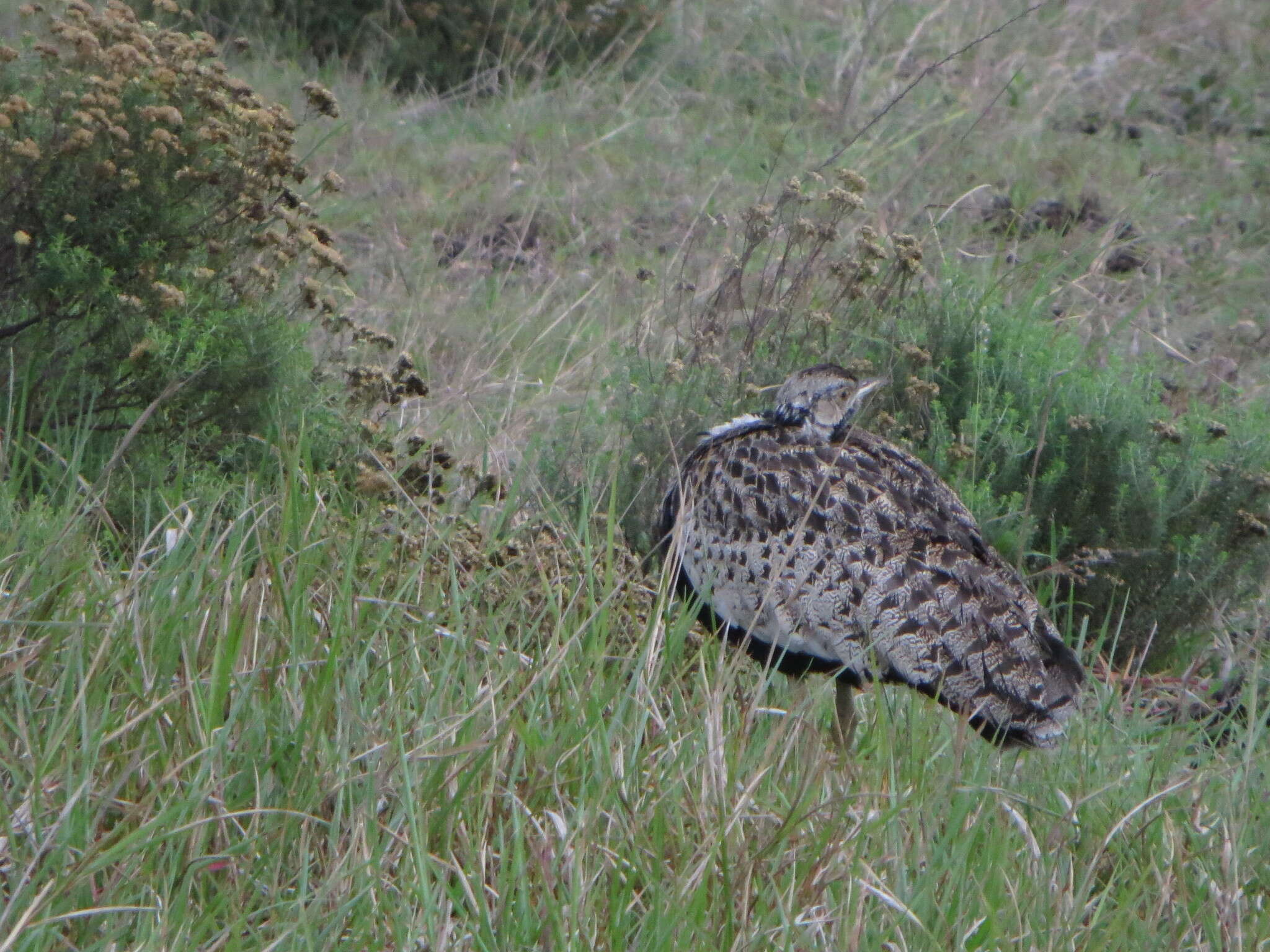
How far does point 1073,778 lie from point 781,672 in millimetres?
1114

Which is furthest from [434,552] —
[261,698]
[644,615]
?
[261,698]

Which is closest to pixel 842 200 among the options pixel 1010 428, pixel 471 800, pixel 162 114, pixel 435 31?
pixel 1010 428

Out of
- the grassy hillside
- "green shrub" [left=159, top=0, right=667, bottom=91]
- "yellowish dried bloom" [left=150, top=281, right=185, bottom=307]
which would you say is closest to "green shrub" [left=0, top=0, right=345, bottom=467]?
"yellowish dried bloom" [left=150, top=281, right=185, bottom=307]

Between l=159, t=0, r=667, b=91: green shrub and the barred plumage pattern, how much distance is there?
471 centimetres

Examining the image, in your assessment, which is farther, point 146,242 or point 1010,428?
point 1010,428

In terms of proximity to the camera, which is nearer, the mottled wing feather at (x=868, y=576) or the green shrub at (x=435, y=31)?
the mottled wing feather at (x=868, y=576)

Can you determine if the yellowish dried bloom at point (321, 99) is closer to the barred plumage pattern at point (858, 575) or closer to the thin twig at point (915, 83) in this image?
the barred plumage pattern at point (858, 575)

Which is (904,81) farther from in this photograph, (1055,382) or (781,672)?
(781,672)

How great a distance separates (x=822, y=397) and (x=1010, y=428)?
87 cm

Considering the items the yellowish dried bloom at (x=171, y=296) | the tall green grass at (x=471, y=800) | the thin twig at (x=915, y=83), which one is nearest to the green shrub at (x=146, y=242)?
the yellowish dried bloom at (x=171, y=296)

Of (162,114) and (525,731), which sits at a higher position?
(162,114)

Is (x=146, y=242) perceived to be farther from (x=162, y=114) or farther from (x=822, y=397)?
(x=822, y=397)

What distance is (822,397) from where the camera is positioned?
4.86 metres

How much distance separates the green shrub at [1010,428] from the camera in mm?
5312
